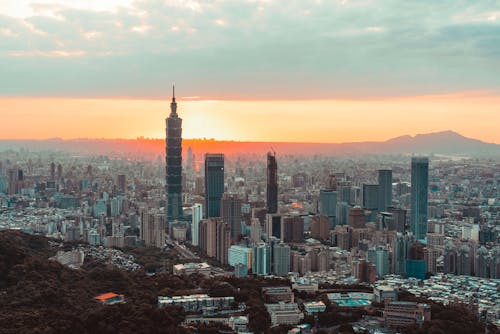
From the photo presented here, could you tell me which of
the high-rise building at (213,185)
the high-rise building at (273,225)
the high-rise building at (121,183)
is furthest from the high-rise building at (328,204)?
the high-rise building at (121,183)

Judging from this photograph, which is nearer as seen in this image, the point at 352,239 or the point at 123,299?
the point at 123,299

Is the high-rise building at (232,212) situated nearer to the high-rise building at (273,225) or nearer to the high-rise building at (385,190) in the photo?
the high-rise building at (273,225)

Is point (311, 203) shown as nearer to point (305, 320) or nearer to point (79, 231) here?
point (79, 231)

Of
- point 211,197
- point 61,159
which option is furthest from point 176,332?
point 61,159

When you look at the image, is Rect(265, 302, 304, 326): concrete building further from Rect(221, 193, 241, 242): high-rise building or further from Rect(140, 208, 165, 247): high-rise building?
Rect(221, 193, 241, 242): high-rise building

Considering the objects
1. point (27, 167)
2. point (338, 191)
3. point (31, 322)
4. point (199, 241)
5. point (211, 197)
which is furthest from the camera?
point (27, 167)

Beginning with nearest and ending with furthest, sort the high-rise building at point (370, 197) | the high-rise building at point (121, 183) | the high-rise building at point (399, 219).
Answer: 1. the high-rise building at point (399, 219)
2. the high-rise building at point (370, 197)
3. the high-rise building at point (121, 183)
